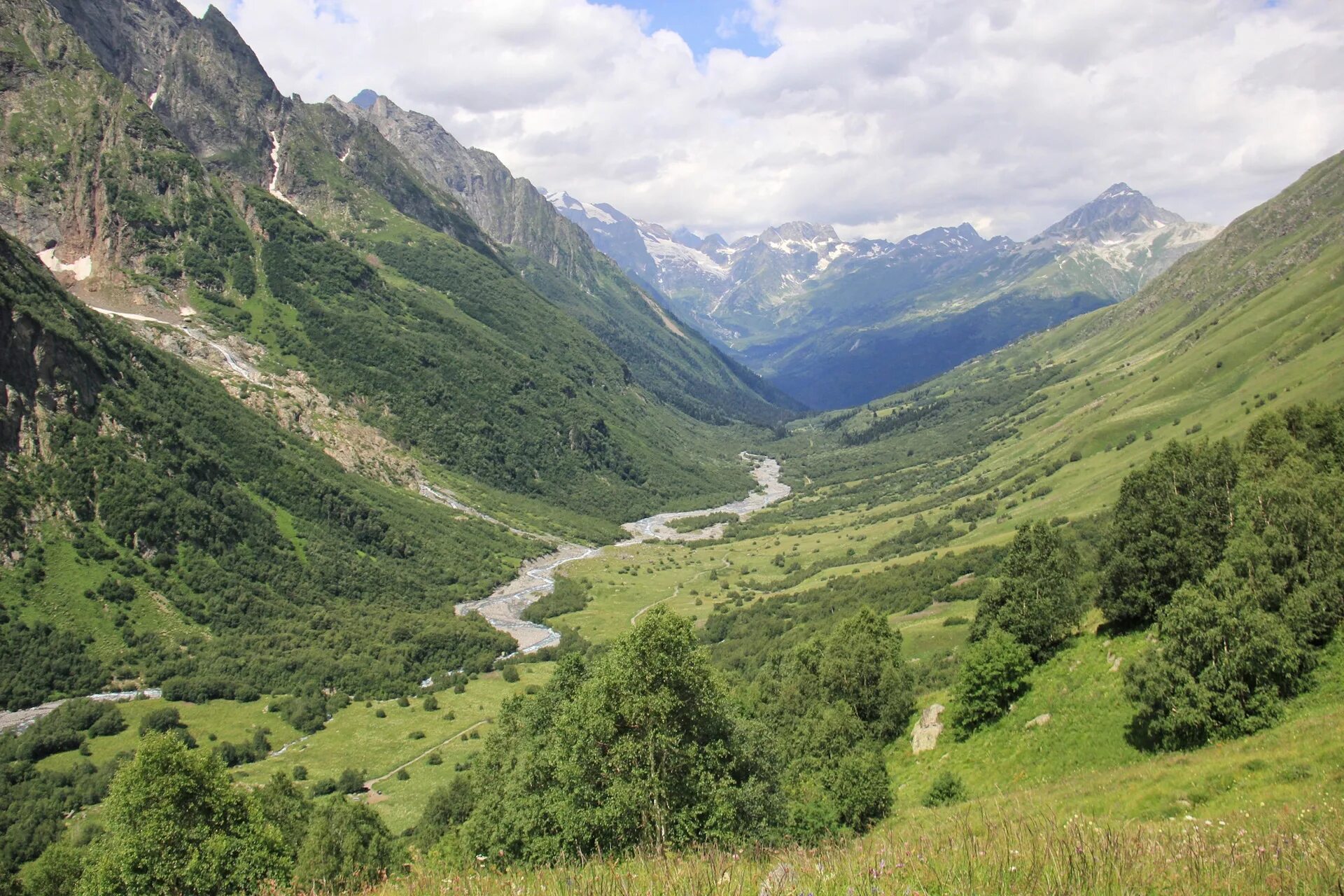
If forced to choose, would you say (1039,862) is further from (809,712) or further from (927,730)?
(809,712)

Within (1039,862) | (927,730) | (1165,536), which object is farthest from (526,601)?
(1039,862)

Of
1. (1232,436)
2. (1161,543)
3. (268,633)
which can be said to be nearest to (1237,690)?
(1161,543)

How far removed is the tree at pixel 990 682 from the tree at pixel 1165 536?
6086 mm

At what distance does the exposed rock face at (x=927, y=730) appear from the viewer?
1827 inches

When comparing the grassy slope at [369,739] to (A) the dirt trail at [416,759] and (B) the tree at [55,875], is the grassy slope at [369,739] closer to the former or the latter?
(A) the dirt trail at [416,759]

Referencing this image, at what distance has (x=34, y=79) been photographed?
185250 millimetres

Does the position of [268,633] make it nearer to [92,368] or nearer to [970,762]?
[92,368]

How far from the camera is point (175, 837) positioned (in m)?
29.0

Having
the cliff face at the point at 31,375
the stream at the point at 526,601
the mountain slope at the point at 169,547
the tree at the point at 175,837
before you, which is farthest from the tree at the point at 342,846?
the cliff face at the point at 31,375

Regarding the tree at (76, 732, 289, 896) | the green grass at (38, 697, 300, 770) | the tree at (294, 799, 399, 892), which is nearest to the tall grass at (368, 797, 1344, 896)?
the tree at (76, 732, 289, 896)

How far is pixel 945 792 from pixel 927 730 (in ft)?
44.6

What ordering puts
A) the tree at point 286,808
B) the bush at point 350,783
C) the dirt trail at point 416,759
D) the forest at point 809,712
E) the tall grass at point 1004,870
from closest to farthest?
the tall grass at point 1004,870
the forest at point 809,712
the tree at point 286,808
the bush at point 350,783
the dirt trail at point 416,759

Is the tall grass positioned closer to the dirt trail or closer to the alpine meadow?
the alpine meadow

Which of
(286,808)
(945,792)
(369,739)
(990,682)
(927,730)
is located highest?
(990,682)
